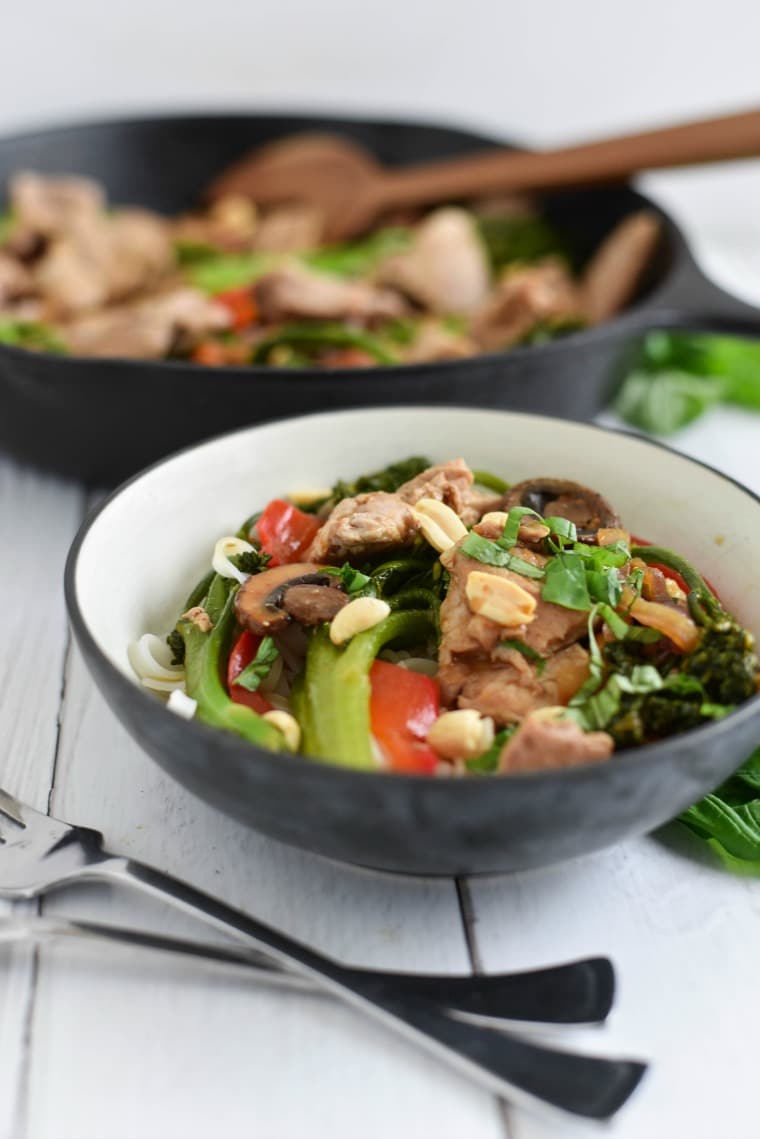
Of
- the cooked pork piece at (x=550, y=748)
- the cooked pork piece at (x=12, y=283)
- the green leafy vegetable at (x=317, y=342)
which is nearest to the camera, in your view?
the cooked pork piece at (x=550, y=748)

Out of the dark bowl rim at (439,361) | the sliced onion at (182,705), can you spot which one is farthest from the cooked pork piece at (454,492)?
the sliced onion at (182,705)

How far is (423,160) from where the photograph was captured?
6.15 m

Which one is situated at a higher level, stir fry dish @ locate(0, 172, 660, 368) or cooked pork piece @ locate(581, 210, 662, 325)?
cooked pork piece @ locate(581, 210, 662, 325)

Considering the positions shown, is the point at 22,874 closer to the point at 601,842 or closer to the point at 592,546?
the point at 601,842

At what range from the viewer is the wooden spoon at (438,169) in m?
4.61

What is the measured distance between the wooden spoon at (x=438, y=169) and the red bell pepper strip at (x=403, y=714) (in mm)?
3050

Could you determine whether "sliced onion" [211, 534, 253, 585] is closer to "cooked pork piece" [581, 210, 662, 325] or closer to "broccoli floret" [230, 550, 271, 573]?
"broccoli floret" [230, 550, 271, 573]

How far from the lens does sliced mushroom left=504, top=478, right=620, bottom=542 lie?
2838 mm

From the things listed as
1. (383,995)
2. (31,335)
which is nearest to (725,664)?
(383,995)

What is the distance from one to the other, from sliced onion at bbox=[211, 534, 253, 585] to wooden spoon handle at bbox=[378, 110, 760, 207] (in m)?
2.80

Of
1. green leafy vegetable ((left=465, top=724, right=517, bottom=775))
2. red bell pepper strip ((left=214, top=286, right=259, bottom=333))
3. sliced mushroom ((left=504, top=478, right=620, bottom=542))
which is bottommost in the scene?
red bell pepper strip ((left=214, top=286, right=259, bottom=333))

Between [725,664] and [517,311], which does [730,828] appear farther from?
[517,311]

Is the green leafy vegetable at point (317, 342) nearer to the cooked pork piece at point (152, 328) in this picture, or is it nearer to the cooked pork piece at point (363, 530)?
the cooked pork piece at point (152, 328)

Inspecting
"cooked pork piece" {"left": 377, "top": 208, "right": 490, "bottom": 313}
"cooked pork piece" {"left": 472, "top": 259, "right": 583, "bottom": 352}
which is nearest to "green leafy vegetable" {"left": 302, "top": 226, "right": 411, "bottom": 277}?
"cooked pork piece" {"left": 377, "top": 208, "right": 490, "bottom": 313}
